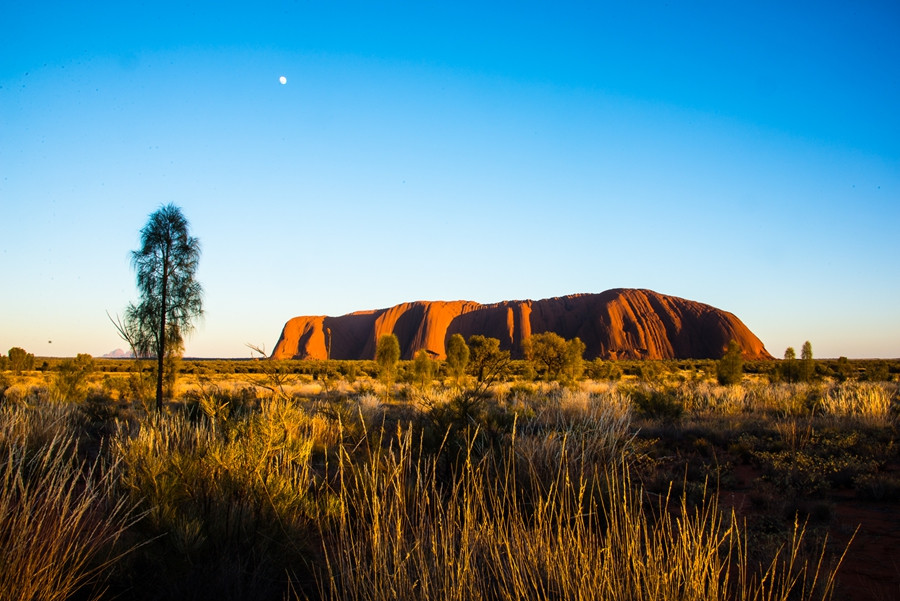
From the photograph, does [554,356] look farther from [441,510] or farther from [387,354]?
[441,510]

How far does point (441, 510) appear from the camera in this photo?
9.79 feet

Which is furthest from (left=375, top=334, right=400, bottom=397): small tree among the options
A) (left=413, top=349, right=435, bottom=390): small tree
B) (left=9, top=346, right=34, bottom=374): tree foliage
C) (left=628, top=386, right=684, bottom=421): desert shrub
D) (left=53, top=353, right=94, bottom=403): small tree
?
(left=9, top=346, right=34, bottom=374): tree foliage

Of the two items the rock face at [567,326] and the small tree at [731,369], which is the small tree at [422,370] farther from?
the rock face at [567,326]

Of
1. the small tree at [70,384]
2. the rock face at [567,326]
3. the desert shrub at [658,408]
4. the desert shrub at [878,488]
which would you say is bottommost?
the desert shrub at [878,488]

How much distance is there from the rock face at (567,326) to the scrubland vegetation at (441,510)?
2602 inches

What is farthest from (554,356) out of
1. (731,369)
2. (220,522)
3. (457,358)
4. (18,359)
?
(18,359)

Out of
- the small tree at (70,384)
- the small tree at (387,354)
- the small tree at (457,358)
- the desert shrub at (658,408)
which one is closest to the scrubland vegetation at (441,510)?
the desert shrub at (658,408)

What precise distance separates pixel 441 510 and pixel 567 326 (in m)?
100

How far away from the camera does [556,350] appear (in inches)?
1359

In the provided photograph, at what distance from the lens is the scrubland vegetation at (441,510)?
262 cm

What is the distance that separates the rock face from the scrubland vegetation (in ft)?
217

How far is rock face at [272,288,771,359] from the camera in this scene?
89500 mm

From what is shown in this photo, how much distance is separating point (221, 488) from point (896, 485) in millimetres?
7301

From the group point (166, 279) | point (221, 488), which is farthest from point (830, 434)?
point (166, 279)
